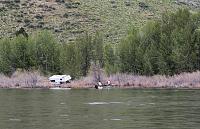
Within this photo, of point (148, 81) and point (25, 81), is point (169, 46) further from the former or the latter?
point (25, 81)

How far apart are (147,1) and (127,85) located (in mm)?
52735

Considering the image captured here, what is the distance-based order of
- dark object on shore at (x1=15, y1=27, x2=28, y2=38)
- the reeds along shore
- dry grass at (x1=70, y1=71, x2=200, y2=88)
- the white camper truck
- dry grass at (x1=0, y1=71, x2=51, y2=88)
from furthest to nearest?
dark object on shore at (x1=15, y1=27, x2=28, y2=38) → the white camper truck → dry grass at (x1=0, y1=71, x2=51, y2=88) → the reeds along shore → dry grass at (x1=70, y1=71, x2=200, y2=88)

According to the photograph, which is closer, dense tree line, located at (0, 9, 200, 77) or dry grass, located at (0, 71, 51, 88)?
dry grass, located at (0, 71, 51, 88)

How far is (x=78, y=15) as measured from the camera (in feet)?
386

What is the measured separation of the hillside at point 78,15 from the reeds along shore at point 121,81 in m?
26.4

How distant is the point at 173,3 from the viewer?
12762 centimetres

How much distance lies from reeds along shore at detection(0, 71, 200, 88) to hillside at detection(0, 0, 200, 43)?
26425 millimetres

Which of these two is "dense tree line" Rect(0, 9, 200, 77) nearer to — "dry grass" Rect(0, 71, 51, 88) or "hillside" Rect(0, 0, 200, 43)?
"dry grass" Rect(0, 71, 51, 88)

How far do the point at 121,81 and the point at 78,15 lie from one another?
4097cm

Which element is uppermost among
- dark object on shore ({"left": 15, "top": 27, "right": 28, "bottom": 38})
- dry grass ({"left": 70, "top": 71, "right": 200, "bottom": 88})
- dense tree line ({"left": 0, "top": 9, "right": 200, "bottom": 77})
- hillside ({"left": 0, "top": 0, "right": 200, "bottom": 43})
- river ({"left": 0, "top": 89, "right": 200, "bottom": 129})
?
hillside ({"left": 0, "top": 0, "right": 200, "bottom": 43})

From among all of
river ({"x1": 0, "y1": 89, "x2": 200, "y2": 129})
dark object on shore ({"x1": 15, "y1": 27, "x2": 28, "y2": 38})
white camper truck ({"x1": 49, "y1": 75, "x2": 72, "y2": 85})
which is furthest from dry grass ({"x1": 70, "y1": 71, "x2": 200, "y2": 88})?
river ({"x1": 0, "y1": 89, "x2": 200, "y2": 129})

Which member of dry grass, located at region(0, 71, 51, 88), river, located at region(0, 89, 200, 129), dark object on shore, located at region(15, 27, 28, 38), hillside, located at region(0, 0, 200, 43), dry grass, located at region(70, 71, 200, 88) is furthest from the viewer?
hillside, located at region(0, 0, 200, 43)

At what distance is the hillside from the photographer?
112188 millimetres

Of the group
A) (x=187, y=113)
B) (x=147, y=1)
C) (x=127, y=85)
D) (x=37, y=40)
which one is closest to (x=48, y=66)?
(x=37, y=40)
